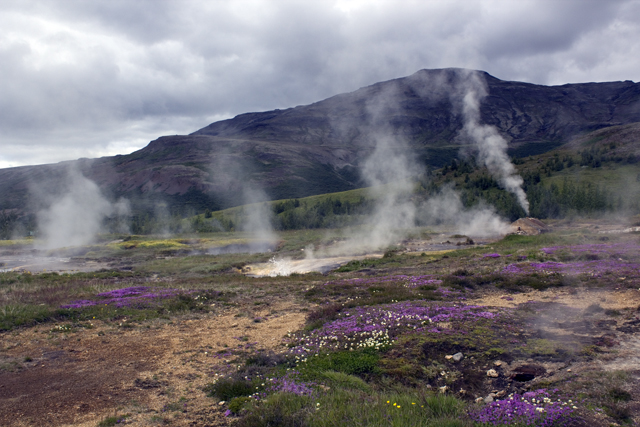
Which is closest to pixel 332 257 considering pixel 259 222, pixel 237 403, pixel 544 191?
pixel 237 403

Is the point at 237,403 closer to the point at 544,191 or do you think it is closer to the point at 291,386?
the point at 291,386

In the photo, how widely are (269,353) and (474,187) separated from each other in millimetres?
107651

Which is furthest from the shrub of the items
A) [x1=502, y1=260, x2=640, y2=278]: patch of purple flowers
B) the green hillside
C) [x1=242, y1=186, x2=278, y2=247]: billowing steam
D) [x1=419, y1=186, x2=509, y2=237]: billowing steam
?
the green hillside

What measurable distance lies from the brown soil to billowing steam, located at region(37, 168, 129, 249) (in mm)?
81945

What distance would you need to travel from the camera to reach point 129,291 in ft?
73.7

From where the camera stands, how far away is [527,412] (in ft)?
20.0

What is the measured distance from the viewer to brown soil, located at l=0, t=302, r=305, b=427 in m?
7.66

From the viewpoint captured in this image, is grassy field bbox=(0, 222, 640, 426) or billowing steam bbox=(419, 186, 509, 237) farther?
billowing steam bbox=(419, 186, 509, 237)

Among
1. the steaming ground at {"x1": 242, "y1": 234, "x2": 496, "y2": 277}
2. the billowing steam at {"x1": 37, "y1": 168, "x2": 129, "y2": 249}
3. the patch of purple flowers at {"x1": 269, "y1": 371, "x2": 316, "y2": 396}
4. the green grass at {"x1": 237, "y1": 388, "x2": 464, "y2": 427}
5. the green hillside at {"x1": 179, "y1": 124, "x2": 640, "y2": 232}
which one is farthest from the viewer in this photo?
the billowing steam at {"x1": 37, "y1": 168, "x2": 129, "y2": 249}

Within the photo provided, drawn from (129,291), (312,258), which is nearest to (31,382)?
(129,291)

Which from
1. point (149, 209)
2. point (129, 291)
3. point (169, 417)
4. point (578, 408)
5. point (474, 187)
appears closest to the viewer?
point (578, 408)

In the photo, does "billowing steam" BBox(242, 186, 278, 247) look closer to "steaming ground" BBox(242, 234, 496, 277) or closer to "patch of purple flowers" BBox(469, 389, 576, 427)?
"steaming ground" BBox(242, 234, 496, 277)

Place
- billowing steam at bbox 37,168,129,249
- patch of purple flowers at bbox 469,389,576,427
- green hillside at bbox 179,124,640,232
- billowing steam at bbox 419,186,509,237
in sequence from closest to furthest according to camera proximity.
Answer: patch of purple flowers at bbox 469,389,576,427 → billowing steam at bbox 419,186,509,237 → green hillside at bbox 179,124,640,232 → billowing steam at bbox 37,168,129,249

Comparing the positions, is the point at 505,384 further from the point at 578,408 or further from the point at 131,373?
the point at 131,373
